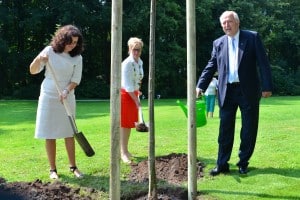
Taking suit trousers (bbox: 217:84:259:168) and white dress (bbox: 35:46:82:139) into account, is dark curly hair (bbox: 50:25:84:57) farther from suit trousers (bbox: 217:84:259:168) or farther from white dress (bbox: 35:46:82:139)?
suit trousers (bbox: 217:84:259:168)

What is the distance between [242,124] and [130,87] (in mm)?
1746

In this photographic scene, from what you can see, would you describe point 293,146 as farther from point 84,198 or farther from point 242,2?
point 242,2

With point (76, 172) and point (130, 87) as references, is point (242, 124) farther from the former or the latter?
point (76, 172)

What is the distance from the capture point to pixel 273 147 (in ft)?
27.6

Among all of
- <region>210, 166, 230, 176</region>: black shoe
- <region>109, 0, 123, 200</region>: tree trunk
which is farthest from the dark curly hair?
<region>210, 166, 230, 176</region>: black shoe

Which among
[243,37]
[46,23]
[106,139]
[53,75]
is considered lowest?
[106,139]

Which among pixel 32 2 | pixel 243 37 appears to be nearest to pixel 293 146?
pixel 243 37

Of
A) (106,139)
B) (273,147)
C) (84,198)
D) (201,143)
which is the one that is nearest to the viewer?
(84,198)

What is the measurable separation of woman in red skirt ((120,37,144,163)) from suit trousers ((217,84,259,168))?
1.43 metres

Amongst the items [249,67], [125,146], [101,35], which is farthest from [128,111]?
[101,35]

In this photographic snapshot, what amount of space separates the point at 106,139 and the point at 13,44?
33.3 m

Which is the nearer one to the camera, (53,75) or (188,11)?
(188,11)

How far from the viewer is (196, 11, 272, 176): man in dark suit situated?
629 centimetres

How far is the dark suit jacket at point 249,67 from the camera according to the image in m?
6.27
